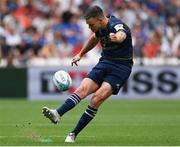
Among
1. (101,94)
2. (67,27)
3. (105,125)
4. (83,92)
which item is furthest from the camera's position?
(67,27)

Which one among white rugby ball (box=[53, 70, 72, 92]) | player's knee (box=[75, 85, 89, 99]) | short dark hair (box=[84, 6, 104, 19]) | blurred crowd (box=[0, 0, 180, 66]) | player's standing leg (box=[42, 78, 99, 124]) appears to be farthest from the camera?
blurred crowd (box=[0, 0, 180, 66])

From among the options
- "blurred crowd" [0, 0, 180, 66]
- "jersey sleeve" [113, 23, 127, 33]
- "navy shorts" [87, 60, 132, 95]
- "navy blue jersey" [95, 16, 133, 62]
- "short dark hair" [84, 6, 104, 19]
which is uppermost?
"short dark hair" [84, 6, 104, 19]

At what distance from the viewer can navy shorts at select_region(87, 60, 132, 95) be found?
12547 millimetres

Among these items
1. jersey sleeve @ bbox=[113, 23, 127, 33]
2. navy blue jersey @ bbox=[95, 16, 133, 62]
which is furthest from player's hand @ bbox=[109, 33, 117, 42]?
navy blue jersey @ bbox=[95, 16, 133, 62]

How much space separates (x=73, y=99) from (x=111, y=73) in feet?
2.58

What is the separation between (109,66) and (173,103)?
11.7 meters

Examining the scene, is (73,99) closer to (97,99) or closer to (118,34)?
(97,99)

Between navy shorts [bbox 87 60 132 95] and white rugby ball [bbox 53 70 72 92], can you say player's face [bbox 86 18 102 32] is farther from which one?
white rugby ball [bbox 53 70 72 92]

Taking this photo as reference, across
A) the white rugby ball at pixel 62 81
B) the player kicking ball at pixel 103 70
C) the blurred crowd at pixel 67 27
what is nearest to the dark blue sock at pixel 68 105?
the player kicking ball at pixel 103 70

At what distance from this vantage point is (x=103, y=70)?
12.6m

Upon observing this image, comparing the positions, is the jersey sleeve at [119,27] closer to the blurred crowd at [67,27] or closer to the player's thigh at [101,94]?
the player's thigh at [101,94]

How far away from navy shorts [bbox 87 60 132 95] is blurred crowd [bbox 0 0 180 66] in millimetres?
12766

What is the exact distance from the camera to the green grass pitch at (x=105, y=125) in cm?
1248

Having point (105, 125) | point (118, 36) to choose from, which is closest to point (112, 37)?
point (118, 36)
